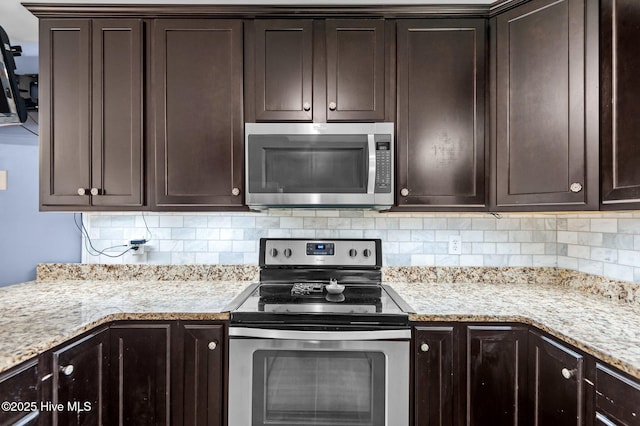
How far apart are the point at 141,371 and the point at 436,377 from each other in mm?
1272

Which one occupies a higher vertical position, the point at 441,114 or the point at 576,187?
the point at 441,114

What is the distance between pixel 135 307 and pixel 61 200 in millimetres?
812

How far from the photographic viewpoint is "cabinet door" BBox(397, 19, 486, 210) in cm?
188

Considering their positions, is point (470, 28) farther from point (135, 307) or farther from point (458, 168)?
point (135, 307)

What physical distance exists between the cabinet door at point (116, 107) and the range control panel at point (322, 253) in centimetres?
80

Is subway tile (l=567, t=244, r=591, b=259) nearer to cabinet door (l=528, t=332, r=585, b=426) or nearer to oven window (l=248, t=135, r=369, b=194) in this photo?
cabinet door (l=528, t=332, r=585, b=426)

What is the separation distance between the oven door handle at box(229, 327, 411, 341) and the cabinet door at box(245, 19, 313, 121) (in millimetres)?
1075

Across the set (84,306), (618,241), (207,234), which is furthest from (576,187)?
(84,306)

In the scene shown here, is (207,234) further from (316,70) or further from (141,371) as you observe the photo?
(316,70)

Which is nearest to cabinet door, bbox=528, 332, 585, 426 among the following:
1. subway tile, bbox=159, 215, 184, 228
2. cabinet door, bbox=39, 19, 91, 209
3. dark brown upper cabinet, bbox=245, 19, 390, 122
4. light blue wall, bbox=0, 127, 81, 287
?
dark brown upper cabinet, bbox=245, 19, 390, 122

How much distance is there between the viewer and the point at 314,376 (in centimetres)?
154

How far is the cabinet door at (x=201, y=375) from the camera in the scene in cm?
154

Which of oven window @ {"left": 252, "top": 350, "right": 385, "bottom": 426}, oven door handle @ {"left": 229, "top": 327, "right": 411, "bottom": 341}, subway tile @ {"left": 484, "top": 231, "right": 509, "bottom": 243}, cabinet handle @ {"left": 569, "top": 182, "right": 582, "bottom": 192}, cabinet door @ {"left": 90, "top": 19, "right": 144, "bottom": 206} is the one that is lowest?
oven window @ {"left": 252, "top": 350, "right": 385, "bottom": 426}

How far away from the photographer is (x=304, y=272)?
2.15 m
